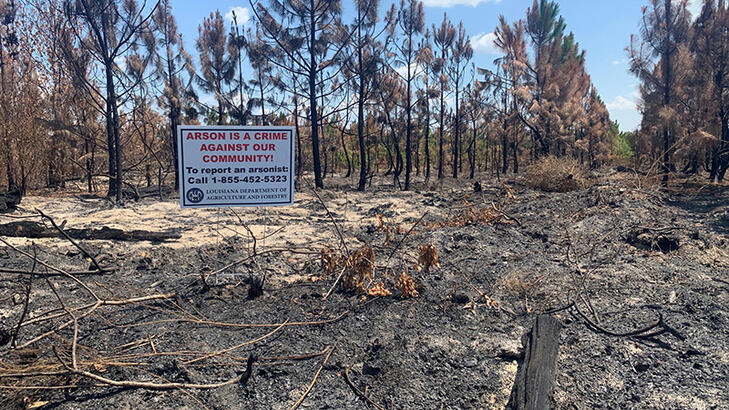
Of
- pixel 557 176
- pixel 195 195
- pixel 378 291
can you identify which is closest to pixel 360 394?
pixel 378 291

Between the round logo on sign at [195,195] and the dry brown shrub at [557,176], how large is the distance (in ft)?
37.8

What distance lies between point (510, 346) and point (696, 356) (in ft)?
4.12

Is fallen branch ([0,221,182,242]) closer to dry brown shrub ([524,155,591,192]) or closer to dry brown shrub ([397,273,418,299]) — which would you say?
dry brown shrub ([397,273,418,299])

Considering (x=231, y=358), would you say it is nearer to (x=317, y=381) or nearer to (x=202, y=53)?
(x=317, y=381)

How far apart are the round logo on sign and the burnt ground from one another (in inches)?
35.6

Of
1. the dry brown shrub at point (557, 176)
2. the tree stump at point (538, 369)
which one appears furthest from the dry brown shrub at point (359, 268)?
the dry brown shrub at point (557, 176)

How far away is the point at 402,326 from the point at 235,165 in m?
2.11

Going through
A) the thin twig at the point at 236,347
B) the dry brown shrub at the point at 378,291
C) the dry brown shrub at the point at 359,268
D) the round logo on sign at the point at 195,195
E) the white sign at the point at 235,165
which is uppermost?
the white sign at the point at 235,165

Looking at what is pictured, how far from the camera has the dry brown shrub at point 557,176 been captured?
13492 mm

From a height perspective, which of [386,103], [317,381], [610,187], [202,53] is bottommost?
[317,381]

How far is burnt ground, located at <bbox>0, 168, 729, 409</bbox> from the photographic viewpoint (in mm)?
2826

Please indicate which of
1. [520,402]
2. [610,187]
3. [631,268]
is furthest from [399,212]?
[520,402]

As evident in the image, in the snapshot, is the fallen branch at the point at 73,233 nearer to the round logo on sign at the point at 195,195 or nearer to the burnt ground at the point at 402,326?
the burnt ground at the point at 402,326

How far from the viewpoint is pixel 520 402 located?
253cm
